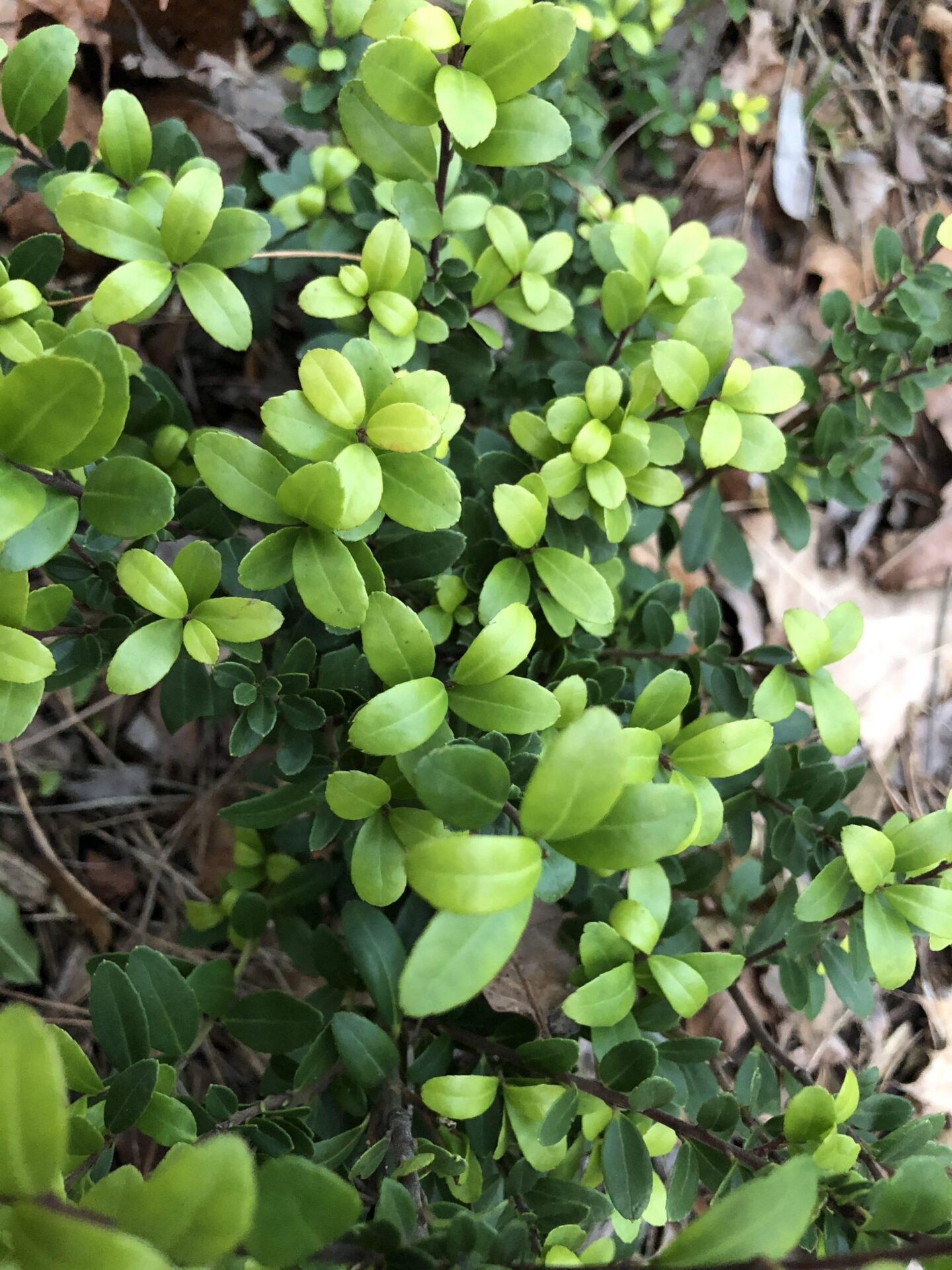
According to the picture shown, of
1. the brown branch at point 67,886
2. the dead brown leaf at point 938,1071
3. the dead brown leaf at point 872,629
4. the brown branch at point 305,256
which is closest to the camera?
the brown branch at point 305,256

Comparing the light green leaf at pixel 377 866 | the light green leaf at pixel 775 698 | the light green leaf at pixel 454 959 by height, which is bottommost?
the light green leaf at pixel 377 866

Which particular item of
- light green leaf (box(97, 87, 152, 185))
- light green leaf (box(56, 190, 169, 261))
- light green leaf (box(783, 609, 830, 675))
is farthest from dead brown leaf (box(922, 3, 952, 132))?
light green leaf (box(56, 190, 169, 261))

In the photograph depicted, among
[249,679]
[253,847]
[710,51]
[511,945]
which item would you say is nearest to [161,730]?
[253,847]

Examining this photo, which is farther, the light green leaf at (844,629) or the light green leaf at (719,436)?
the light green leaf at (844,629)

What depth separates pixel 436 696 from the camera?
0.88 m

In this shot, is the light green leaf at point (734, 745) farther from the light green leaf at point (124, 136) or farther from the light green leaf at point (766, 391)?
the light green leaf at point (124, 136)

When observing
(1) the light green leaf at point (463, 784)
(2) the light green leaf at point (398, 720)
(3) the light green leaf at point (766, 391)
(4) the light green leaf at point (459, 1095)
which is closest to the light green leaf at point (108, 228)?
(2) the light green leaf at point (398, 720)

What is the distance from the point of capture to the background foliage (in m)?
0.65

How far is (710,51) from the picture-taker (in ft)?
7.89

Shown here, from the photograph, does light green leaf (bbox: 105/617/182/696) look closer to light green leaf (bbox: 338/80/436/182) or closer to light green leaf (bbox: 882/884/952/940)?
light green leaf (bbox: 338/80/436/182)

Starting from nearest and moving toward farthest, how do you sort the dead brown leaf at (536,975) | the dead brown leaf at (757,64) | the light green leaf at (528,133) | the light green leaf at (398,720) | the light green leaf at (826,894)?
the light green leaf at (398,720) < the light green leaf at (528,133) < the light green leaf at (826,894) < the dead brown leaf at (536,975) < the dead brown leaf at (757,64)

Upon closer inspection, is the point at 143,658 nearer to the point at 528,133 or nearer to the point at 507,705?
the point at 507,705

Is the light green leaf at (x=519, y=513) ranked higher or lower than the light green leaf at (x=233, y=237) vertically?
lower

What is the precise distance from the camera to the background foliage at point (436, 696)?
65 centimetres
